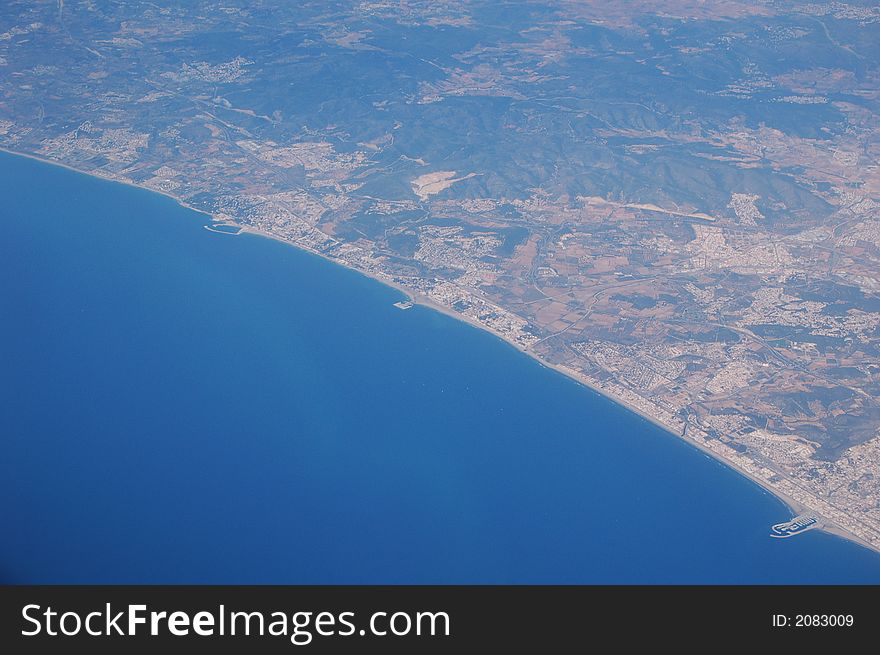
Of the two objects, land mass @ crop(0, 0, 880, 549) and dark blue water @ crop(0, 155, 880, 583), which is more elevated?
land mass @ crop(0, 0, 880, 549)

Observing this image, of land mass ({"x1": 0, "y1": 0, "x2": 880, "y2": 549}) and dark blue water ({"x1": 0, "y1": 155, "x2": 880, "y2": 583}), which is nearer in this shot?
dark blue water ({"x1": 0, "y1": 155, "x2": 880, "y2": 583})

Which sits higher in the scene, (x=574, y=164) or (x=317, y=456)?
(x=574, y=164)

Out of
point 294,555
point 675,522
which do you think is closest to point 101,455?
point 294,555

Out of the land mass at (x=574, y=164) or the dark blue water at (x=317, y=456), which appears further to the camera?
the land mass at (x=574, y=164)

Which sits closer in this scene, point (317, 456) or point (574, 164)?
point (317, 456)
